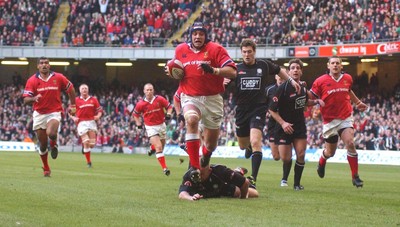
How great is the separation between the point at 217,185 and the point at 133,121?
3683 centimetres

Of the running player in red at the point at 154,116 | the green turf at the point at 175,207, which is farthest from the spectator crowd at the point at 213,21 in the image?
the green turf at the point at 175,207

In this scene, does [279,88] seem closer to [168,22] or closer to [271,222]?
[271,222]

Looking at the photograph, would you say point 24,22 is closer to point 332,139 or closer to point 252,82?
point 332,139

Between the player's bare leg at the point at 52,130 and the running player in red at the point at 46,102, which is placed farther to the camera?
the running player in red at the point at 46,102

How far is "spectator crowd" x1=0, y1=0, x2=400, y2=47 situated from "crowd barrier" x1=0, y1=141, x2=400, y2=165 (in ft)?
23.7

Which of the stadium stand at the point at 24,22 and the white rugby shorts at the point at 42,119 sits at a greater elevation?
the stadium stand at the point at 24,22

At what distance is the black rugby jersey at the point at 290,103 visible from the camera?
52.4 ft

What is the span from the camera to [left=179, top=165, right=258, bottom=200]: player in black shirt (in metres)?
12.5

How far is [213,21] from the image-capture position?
48875 millimetres

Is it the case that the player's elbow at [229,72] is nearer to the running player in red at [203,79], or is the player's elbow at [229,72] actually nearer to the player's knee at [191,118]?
the running player in red at [203,79]

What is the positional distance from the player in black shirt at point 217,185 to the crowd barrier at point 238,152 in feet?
71.3

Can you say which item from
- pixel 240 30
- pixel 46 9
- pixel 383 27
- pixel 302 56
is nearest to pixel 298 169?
pixel 383 27

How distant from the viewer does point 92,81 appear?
186 feet

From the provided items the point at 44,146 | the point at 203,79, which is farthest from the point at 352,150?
the point at 44,146
